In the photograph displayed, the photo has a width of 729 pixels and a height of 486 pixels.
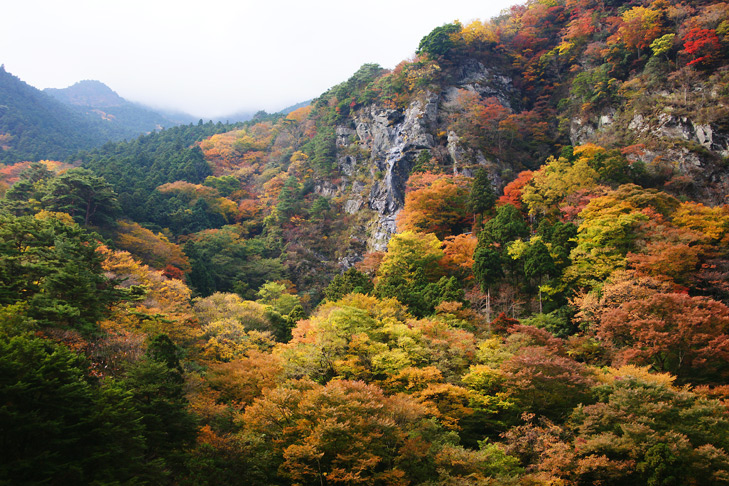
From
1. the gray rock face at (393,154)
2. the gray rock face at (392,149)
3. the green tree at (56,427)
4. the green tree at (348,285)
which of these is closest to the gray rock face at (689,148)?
the gray rock face at (392,149)

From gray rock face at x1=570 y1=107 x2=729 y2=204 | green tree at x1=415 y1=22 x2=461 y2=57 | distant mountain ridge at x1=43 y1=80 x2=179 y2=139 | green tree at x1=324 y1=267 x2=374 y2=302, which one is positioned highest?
distant mountain ridge at x1=43 y1=80 x2=179 y2=139

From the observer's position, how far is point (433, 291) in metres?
26.2

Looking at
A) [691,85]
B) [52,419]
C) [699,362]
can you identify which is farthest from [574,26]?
[52,419]

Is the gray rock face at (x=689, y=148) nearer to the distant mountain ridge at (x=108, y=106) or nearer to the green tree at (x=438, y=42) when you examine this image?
the green tree at (x=438, y=42)

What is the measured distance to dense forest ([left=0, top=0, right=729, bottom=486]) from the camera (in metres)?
13.5

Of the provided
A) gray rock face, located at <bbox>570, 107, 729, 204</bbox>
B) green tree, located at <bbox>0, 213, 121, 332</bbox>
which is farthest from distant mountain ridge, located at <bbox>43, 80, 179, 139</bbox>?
gray rock face, located at <bbox>570, 107, 729, 204</bbox>

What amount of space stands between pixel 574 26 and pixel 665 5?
1011 cm

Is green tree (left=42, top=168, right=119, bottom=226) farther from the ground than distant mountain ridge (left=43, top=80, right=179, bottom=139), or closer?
closer

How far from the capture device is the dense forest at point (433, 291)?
44.2 ft

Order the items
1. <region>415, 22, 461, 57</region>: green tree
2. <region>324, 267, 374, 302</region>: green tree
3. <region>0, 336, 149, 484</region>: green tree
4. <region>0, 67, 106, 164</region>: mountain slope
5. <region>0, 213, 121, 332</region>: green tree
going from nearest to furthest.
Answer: <region>0, 336, 149, 484</region>: green tree, <region>0, 213, 121, 332</region>: green tree, <region>324, 267, 374, 302</region>: green tree, <region>415, 22, 461, 57</region>: green tree, <region>0, 67, 106, 164</region>: mountain slope

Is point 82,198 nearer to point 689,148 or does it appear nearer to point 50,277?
point 50,277

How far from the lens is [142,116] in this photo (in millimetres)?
116938

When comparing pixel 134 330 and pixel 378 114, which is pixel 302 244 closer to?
pixel 378 114

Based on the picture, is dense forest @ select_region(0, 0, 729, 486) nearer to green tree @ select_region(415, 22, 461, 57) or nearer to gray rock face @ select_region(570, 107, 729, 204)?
gray rock face @ select_region(570, 107, 729, 204)
